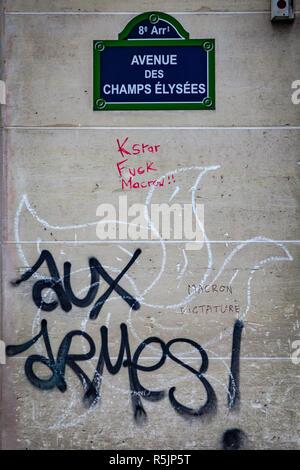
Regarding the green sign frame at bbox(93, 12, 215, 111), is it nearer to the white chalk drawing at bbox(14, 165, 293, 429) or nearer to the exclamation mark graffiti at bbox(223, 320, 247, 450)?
the white chalk drawing at bbox(14, 165, 293, 429)

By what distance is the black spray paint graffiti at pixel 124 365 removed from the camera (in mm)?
3748

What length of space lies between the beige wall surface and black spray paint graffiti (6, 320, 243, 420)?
0.01 m

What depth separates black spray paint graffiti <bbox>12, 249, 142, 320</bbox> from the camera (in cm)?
378

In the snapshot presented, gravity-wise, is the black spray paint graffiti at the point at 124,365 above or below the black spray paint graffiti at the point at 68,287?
below

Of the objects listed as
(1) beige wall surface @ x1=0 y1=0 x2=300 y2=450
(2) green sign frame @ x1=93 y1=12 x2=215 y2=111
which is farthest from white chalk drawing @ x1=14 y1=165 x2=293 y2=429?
(2) green sign frame @ x1=93 y1=12 x2=215 y2=111

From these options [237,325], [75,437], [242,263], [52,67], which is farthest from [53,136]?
[75,437]

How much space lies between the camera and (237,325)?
377 cm

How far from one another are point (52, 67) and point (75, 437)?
2426 millimetres

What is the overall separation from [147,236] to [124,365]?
852 millimetres

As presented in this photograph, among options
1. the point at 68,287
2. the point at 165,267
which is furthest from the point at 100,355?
the point at 165,267

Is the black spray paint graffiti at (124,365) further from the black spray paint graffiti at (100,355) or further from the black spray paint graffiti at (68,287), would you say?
the black spray paint graffiti at (68,287)

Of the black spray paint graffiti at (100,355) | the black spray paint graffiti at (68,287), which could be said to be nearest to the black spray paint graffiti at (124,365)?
the black spray paint graffiti at (100,355)

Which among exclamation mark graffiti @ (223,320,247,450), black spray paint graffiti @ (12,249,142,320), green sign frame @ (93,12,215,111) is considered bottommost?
exclamation mark graffiti @ (223,320,247,450)

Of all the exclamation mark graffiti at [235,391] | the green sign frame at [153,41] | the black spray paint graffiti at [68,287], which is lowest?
the exclamation mark graffiti at [235,391]
